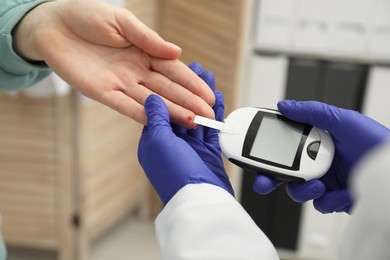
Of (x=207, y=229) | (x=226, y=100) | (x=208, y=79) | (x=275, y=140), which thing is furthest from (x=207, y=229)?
(x=226, y=100)

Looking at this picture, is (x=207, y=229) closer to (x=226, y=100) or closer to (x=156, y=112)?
(x=156, y=112)

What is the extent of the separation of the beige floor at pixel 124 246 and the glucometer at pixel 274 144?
1.16 m

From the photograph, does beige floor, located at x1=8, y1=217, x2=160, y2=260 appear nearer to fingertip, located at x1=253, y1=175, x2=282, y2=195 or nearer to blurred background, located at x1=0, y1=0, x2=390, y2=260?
blurred background, located at x1=0, y1=0, x2=390, y2=260

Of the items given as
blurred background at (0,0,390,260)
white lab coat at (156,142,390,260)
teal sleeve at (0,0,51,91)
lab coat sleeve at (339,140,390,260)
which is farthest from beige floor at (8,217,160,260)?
lab coat sleeve at (339,140,390,260)

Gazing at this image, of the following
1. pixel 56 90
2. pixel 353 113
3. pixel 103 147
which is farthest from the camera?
pixel 103 147

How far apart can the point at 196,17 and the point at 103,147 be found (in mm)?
522

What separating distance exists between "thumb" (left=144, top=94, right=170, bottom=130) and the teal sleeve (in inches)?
10.6

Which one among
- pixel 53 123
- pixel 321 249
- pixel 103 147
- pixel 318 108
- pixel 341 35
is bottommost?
pixel 321 249

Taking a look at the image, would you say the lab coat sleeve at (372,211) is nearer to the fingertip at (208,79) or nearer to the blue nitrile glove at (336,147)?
the blue nitrile glove at (336,147)

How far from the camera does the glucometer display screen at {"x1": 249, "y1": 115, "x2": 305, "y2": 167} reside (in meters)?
0.75

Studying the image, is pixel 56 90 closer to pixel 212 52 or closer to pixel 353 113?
pixel 212 52

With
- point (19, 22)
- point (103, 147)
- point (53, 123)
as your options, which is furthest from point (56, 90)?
point (19, 22)

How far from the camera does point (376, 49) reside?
5.21 feet

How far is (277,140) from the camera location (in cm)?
77
